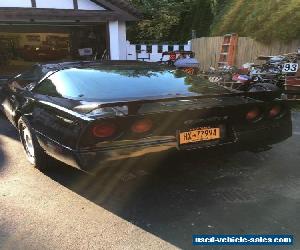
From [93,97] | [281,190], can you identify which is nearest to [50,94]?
[93,97]

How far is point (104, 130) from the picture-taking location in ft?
10.5

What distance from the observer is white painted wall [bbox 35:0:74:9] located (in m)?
11.8

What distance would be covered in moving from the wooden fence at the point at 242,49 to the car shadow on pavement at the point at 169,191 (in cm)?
840

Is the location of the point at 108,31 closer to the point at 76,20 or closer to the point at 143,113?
the point at 76,20

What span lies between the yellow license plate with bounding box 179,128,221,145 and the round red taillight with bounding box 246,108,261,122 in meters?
0.39

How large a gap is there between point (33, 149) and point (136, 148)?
156 centimetres

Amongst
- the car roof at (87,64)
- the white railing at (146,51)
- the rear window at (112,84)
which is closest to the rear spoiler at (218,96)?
the rear window at (112,84)

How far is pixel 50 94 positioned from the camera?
4.10 metres

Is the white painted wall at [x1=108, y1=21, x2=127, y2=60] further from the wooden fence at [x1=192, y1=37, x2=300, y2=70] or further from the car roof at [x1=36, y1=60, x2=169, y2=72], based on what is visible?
the car roof at [x1=36, y1=60, x2=169, y2=72]

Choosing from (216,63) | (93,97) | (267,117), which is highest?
(93,97)

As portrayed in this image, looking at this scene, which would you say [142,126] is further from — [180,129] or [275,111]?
[275,111]

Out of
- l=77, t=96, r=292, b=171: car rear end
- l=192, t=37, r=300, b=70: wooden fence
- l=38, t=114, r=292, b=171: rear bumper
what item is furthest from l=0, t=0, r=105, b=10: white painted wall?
l=77, t=96, r=292, b=171: car rear end

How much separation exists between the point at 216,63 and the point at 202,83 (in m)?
10.8

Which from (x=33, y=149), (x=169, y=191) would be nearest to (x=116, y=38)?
(x=33, y=149)
